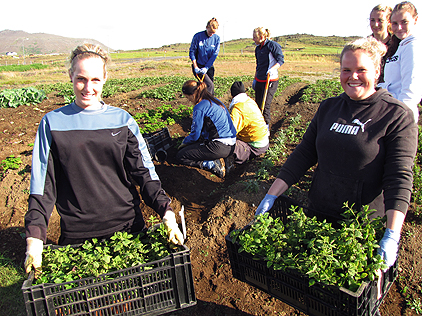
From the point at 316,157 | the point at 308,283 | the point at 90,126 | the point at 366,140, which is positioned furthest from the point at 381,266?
the point at 90,126

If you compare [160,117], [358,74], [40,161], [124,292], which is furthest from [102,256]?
[160,117]

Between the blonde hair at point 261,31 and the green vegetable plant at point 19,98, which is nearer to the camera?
the blonde hair at point 261,31

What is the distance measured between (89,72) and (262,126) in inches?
159

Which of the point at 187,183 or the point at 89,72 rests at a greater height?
the point at 89,72

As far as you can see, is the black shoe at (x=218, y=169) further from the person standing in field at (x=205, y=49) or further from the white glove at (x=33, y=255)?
the white glove at (x=33, y=255)

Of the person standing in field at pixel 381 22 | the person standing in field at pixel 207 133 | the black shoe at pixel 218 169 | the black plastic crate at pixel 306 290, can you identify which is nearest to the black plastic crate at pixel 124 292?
the black plastic crate at pixel 306 290

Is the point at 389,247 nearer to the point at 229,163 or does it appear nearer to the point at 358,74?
the point at 358,74

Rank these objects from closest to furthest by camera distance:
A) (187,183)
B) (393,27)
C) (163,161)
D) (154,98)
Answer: (393,27) < (187,183) < (163,161) < (154,98)

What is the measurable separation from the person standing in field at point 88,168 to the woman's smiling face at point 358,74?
1433 millimetres

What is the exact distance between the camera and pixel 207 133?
17.3 feet

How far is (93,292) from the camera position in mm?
1715

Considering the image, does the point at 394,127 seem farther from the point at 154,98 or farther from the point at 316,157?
the point at 154,98

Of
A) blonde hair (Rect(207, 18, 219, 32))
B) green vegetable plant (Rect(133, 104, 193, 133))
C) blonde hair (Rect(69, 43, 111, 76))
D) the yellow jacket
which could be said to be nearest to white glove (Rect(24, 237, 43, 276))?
blonde hair (Rect(69, 43, 111, 76))

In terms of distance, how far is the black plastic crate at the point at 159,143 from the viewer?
17.2 ft
